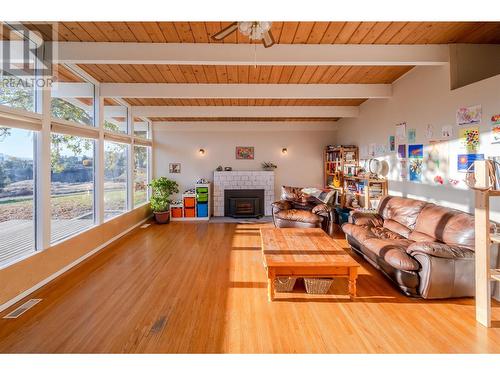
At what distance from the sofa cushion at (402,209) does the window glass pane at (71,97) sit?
478 centimetres

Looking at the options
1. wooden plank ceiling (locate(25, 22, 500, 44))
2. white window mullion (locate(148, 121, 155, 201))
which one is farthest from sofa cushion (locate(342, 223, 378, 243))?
white window mullion (locate(148, 121, 155, 201))

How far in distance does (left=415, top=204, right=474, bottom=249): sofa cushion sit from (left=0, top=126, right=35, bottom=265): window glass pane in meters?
4.56

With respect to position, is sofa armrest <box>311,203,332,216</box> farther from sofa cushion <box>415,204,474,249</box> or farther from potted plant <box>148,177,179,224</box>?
potted plant <box>148,177,179,224</box>

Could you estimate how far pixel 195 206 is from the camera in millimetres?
7547

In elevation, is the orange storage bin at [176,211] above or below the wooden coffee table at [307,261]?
above

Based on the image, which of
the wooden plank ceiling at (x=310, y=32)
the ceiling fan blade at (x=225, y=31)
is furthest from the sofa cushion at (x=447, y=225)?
the ceiling fan blade at (x=225, y=31)

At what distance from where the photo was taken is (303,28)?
9.82 feet

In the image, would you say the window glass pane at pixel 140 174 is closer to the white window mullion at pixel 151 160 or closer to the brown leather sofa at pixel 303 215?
the white window mullion at pixel 151 160

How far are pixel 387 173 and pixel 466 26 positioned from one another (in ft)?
8.74

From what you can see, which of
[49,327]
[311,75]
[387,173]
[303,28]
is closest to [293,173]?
[387,173]

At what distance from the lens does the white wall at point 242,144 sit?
8.11 m

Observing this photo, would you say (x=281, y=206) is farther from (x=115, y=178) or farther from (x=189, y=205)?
(x=115, y=178)

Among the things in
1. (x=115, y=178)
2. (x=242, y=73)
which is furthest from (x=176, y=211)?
(x=242, y=73)

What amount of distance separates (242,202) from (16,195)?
5.33 metres
